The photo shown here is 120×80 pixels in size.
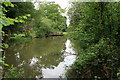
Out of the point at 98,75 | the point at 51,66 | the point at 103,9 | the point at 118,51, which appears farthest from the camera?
the point at 51,66

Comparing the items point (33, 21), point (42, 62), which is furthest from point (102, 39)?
point (33, 21)

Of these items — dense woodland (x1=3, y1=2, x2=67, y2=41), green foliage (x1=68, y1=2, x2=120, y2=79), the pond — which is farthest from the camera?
dense woodland (x1=3, y1=2, x2=67, y2=41)

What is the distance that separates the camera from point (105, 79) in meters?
4.31

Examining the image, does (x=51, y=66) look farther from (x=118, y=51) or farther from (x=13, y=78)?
(x=118, y=51)

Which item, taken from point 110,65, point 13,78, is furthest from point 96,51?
point 13,78

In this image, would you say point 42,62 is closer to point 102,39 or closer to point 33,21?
point 102,39

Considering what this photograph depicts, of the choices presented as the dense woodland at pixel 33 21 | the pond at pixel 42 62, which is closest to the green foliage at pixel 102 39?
the pond at pixel 42 62

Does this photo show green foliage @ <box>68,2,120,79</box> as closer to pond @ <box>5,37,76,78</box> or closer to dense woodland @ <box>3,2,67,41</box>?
pond @ <box>5,37,76,78</box>

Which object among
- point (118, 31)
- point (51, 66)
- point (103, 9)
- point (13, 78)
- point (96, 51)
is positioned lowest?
point (51, 66)

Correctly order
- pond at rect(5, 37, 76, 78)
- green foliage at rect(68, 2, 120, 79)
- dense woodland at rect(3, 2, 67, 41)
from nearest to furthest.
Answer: green foliage at rect(68, 2, 120, 79) < pond at rect(5, 37, 76, 78) < dense woodland at rect(3, 2, 67, 41)

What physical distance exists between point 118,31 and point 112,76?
1379 millimetres

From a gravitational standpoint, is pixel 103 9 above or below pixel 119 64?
above

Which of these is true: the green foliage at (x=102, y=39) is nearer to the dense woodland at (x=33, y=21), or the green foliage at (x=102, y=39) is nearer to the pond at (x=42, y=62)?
the pond at (x=42, y=62)

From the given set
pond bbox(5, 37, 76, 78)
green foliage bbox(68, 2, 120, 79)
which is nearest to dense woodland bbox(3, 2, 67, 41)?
pond bbox(5, 37, 76, 78)
